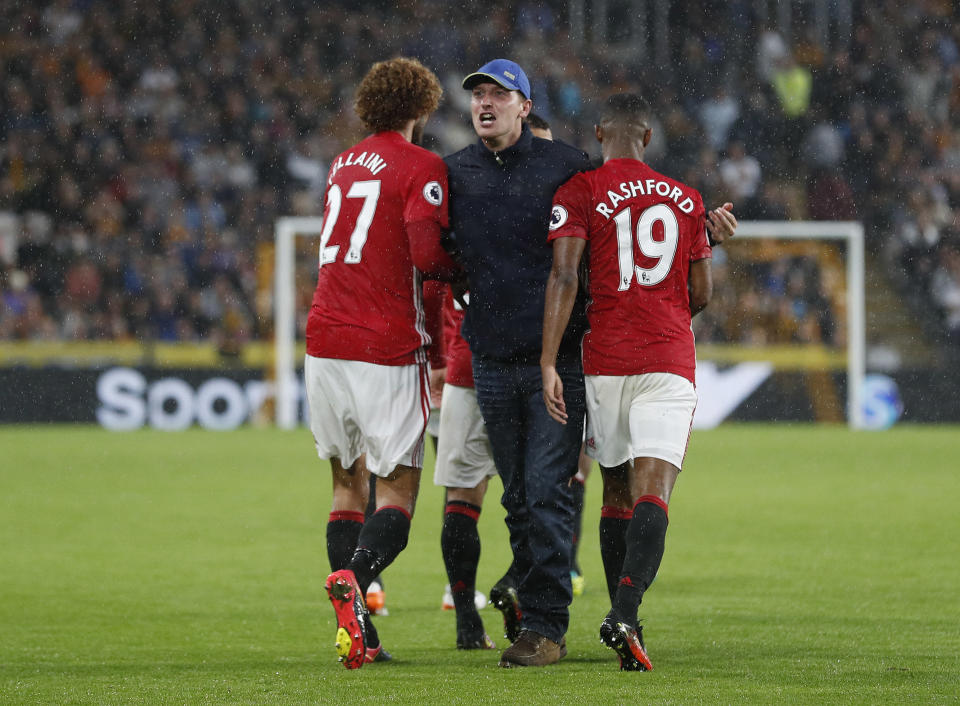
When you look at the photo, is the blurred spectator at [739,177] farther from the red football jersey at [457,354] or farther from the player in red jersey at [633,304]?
the player in red jersey at [633,304]

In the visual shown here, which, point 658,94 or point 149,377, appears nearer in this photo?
point 149,377

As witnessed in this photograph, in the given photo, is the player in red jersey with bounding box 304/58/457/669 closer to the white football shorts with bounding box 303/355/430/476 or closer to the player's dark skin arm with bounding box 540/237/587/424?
the white football shorts with bounding box 303/355/430/476

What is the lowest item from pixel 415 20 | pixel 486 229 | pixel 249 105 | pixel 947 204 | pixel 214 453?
pixel 214 453

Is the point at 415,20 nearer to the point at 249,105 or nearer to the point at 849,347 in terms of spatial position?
the point at 249,105

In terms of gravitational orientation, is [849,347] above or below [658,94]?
below

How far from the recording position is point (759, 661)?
5395 millimetres

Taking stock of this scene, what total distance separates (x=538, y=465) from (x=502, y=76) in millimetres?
1403

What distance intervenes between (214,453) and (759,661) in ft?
38.5

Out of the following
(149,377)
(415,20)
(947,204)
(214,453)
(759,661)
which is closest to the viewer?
(759,661)

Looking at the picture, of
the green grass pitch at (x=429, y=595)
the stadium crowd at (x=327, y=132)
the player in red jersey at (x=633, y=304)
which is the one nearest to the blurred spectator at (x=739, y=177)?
the stadium crowd at (x=327, y=132)

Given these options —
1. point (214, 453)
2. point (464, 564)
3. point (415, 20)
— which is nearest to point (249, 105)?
point (415, 20)

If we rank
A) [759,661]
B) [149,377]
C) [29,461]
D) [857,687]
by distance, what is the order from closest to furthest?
[857,687] < [759,661] < [29,461] < [149,377]

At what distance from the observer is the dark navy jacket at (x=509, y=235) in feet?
17.9

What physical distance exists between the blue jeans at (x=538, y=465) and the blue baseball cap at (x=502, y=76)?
1003 millimetres
